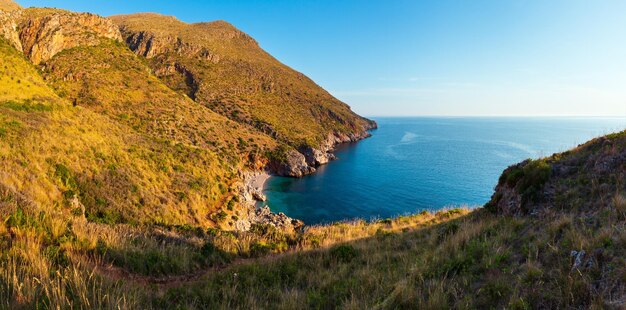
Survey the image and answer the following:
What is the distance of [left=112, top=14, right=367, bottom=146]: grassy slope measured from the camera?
92688mm

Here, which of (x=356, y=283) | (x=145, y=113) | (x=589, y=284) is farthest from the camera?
(x=145, y=113)

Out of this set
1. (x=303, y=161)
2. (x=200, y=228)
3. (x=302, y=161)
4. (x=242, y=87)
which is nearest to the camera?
(x=200, y=228)

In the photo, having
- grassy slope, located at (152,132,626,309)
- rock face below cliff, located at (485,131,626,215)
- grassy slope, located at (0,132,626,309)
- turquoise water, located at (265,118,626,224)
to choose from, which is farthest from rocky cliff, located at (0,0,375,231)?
rock face below cliff, located at (485,131,626,215)

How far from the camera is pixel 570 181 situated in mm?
10570

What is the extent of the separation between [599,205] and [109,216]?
95.1 feet

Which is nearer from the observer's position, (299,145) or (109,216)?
(109,216)

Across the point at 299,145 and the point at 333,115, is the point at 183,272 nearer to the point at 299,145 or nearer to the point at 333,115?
the point at 299,145

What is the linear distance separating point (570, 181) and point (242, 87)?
4050 inches

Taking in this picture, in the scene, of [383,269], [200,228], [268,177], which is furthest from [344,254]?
[268,177]

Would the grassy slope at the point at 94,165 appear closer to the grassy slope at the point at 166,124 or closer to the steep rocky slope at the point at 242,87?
the grassy slope at the point at 166,124

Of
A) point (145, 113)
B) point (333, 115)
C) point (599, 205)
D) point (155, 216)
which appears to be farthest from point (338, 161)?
point (599, 205)

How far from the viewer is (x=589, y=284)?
4324 mm

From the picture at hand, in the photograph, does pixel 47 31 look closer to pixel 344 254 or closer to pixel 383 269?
pixel 344 254

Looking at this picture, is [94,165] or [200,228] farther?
[94,165]
